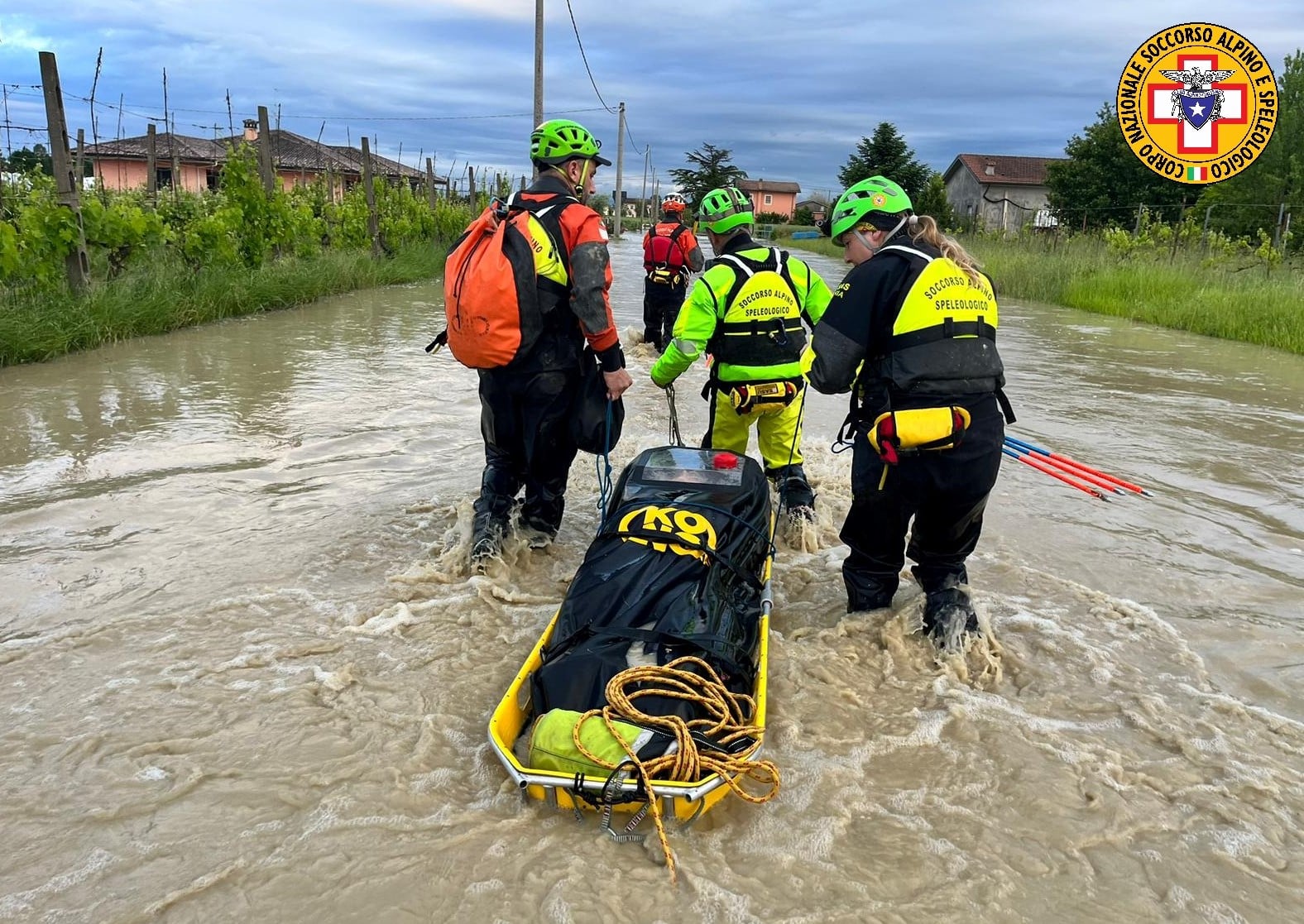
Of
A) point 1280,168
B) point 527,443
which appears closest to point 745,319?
point 527,443

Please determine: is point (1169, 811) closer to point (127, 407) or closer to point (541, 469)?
point (541, 469)

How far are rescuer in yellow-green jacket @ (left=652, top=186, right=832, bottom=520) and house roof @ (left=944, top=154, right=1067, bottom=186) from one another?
227 ft

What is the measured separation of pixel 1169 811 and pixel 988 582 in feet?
6.43

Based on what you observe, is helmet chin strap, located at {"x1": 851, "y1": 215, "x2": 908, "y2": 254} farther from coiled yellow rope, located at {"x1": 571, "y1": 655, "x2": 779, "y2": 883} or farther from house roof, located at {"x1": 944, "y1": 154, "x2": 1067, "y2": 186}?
house roof, located at {"x1": 944, "y1": 154, "x2": 1067, "y2": 186}

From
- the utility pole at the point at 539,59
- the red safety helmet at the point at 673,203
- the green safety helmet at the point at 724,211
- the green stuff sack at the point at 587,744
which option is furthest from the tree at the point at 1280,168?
the green stuff sack at the point at 587,744

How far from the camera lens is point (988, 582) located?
16.2 ft

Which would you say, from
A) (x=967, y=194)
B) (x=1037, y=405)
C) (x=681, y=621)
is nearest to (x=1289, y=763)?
(x=681, y=621)

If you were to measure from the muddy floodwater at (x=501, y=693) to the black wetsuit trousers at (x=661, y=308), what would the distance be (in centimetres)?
505

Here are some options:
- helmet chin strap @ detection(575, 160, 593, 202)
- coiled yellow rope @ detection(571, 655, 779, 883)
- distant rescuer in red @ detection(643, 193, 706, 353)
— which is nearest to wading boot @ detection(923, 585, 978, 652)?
coiled yellow rope @ detection(571, 655, 779, 883)

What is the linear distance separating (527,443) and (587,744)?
233cm

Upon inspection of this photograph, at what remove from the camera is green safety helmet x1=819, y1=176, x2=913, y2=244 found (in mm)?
3844

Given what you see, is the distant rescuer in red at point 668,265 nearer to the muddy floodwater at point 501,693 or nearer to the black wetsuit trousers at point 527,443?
the muddy floodwater at point 501,693

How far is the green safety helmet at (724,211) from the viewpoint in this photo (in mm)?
5316

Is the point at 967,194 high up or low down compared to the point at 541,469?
up
